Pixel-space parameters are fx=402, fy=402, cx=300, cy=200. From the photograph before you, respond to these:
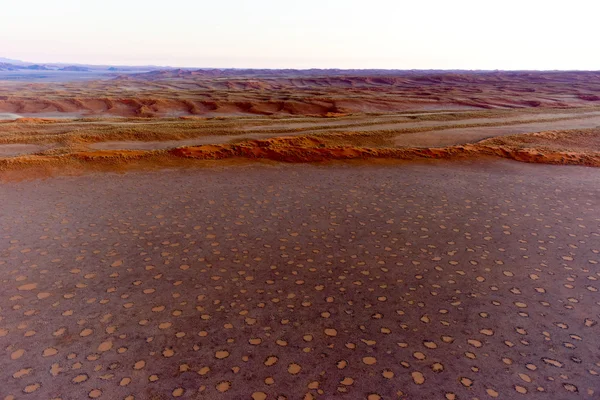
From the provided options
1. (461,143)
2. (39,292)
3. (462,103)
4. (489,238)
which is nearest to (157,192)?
(39,292)

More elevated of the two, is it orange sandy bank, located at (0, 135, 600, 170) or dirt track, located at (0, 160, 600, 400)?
orange sandy bank, located at (0, 135, 600, 170)

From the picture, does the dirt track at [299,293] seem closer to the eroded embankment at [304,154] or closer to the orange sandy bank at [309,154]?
the eroded embankment at [304,154]

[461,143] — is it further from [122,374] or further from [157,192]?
[122,374]

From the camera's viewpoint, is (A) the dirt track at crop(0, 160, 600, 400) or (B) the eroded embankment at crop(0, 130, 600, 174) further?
(B) the eroded embankment at crop(0, 130, 600, 174)

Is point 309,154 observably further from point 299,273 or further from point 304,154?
point 299,273

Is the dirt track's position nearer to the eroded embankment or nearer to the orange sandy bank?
the eroded embankment

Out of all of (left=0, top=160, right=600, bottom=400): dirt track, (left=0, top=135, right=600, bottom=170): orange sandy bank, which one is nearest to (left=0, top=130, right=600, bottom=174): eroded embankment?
(left=0, top=135, right=600, bottom=170): orange sandy bank
